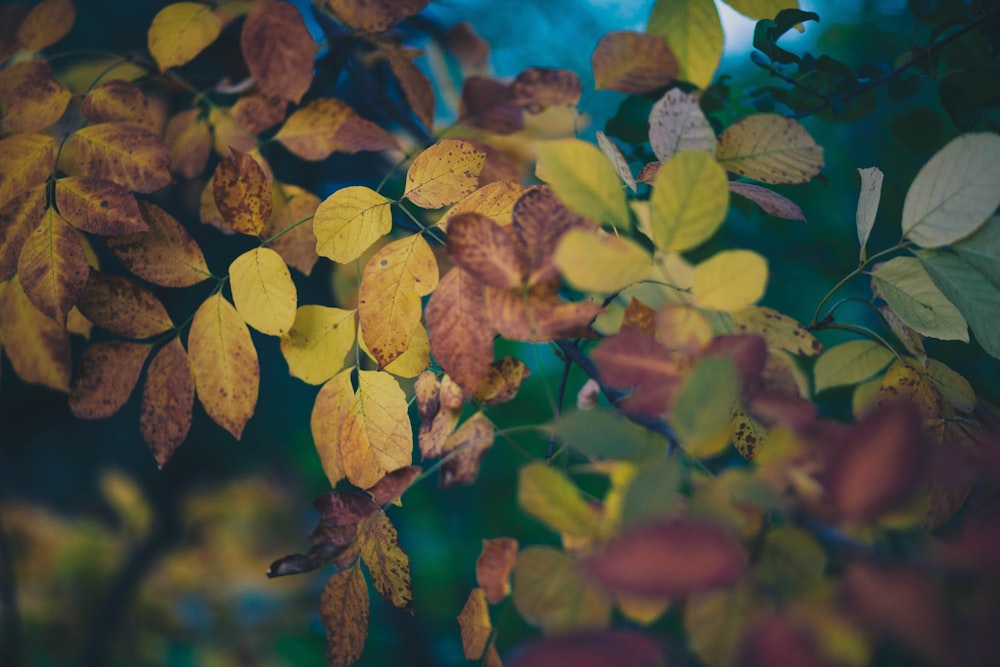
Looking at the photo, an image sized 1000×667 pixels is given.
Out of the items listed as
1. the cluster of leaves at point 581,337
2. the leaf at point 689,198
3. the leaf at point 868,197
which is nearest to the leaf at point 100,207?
the cluster of leaves at point 581,337

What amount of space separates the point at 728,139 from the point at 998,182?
0.48ft

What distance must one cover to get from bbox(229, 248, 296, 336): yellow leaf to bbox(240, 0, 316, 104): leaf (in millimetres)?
149

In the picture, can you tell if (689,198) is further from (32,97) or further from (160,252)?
(32,97)

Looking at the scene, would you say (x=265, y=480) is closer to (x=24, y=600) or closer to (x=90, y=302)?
(x=24, y=600)

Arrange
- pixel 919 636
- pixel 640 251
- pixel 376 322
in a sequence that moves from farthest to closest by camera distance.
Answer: pixel 376 322 → pixel 640 251 → pixel 919 636

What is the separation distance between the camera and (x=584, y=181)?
0.28 meters

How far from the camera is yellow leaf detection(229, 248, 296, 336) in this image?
15.2 inches

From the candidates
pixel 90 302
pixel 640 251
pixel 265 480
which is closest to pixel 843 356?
pixel 640 251

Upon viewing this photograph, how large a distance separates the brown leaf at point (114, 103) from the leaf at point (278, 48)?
11 centimetres

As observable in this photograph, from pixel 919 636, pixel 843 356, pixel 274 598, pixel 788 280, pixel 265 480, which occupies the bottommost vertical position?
pixel 274 598

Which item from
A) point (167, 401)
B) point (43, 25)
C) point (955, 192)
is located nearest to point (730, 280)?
point (955, 192)

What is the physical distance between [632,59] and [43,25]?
0.51 m

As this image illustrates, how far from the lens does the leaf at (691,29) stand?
0.50 metres

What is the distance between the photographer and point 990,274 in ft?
1.04
